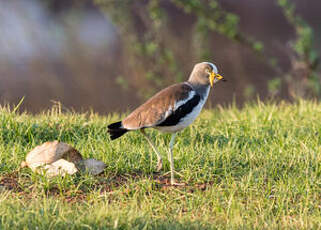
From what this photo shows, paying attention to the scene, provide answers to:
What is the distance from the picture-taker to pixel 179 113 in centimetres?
514

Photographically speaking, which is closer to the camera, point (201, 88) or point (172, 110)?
point (172, 110)

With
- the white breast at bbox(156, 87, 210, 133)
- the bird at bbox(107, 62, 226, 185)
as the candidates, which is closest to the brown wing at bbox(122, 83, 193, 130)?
the bird at bbox(107, 62, 226, 185)

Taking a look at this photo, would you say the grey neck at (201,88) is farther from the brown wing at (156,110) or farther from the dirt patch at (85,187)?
the dirt patch at (85,187)

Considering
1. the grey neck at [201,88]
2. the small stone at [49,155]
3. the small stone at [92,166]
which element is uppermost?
the grey neck at [201,88]

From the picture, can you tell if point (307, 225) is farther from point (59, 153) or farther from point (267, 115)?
point (267, 115)

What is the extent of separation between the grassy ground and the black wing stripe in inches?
23.4

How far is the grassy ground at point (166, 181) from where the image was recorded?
4.54m

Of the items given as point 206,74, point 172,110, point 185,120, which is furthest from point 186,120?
point 206,74

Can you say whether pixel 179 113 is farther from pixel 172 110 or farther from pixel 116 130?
pixel 116 130

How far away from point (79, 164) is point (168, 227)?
1379 millimetres

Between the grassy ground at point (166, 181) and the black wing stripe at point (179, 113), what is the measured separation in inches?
23.4

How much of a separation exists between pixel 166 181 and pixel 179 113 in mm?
728

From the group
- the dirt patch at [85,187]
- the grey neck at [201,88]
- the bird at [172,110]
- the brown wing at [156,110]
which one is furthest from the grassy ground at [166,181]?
the grey neck at [201,88]

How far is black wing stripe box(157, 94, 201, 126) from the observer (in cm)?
514
